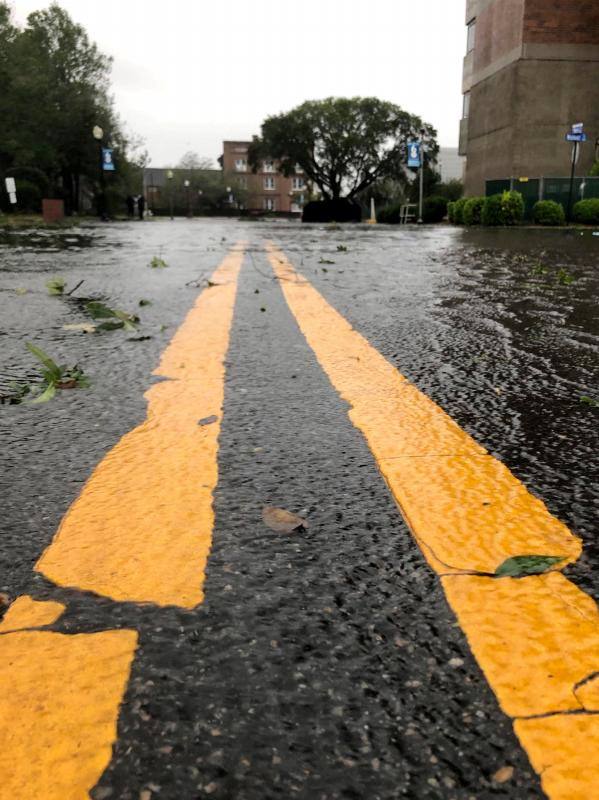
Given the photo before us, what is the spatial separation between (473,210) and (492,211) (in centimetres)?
186

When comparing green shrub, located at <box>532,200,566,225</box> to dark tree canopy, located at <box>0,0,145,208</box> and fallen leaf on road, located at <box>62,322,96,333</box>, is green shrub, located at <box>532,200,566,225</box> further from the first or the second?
dark tree canopy, located at <box>0,0,145,208</box>

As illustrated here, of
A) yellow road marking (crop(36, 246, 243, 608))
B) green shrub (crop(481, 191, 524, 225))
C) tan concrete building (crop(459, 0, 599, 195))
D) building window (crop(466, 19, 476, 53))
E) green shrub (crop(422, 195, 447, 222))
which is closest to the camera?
yellow road marking (crop(36, 246, 243, 608))

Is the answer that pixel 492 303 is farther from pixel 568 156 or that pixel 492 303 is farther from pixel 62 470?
pixel 568 156

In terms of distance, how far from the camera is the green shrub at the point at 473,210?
923 inches

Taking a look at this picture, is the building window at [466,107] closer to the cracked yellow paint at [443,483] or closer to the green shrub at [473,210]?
the green shrub at [473,210]

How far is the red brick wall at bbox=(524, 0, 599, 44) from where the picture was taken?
28328 millimetres

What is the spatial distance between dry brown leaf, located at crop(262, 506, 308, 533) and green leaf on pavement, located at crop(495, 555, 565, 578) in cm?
36

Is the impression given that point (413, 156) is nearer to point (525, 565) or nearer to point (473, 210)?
point (473, 210)

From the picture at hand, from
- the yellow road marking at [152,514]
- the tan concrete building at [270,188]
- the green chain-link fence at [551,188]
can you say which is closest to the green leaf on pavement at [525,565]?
the yellow road marking at [152,514]

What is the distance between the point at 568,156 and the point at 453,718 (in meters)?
33.2

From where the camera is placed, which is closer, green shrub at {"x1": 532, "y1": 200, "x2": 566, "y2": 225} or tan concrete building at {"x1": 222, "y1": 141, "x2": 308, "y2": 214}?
green shrub at {"x1": 532, "y1": 200, "x2": 566, "y2": 225}

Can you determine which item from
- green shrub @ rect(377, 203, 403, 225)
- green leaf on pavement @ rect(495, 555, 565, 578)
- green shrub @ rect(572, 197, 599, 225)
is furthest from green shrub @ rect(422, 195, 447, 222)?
green leaf on pavement @ rect(495, 555, 565, 578)

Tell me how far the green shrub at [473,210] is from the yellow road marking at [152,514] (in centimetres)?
2303

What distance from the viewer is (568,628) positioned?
3.19ft
